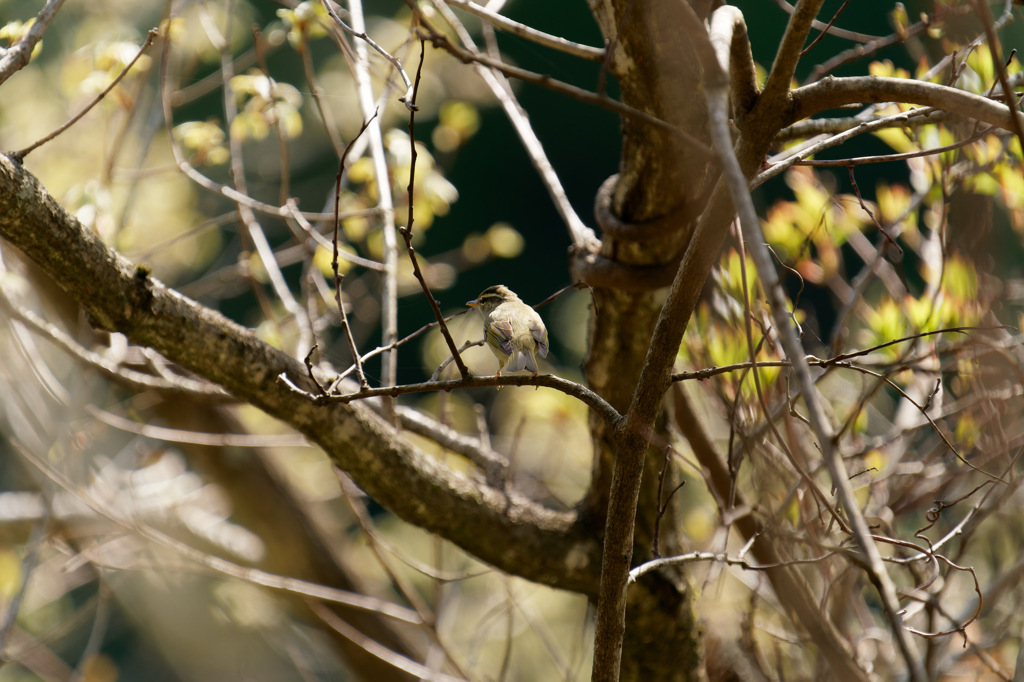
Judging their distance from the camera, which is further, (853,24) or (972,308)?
(853,24)

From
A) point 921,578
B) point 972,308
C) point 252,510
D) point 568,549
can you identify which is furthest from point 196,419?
point 972,308

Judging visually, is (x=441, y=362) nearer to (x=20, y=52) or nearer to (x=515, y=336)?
(x=515, y=336)

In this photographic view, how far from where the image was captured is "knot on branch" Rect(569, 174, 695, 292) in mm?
1451

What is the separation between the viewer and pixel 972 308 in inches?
84.8

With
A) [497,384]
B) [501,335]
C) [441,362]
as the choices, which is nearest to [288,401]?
[441,362]

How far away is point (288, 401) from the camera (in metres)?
1.39

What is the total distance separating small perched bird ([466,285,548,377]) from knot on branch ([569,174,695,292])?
14cm

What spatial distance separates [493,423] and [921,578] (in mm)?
2773

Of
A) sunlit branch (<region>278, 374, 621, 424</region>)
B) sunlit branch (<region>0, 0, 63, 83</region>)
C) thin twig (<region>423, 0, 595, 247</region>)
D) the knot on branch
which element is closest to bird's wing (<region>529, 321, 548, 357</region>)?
the knot on branch

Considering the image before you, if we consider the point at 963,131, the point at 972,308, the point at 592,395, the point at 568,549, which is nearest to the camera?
the point at 592,395

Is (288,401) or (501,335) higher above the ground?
(501,335)

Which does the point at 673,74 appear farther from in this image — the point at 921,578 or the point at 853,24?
the point at 853,24

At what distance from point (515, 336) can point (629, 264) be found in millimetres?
260

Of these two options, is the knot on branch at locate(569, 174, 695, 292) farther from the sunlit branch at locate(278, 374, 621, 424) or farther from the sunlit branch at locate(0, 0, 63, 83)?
the sunlit branch at locate(0, 0, 63, 83)
